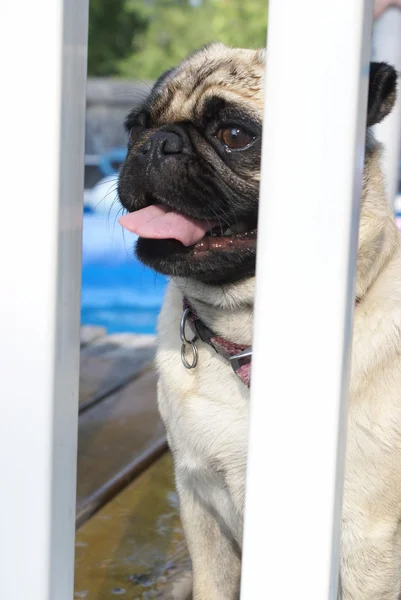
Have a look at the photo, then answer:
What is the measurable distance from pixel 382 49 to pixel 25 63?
236 cm

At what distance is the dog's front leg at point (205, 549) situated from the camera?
6.08 ft

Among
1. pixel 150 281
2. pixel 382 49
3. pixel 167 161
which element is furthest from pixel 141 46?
pixel 167 161

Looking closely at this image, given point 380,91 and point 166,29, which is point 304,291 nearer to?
point 380,91

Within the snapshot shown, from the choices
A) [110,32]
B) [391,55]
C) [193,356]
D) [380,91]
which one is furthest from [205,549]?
[110,32]

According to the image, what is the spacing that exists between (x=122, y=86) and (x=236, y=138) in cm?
1278

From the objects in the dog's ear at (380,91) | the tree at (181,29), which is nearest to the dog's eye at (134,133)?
the dog's ear at (380,91)

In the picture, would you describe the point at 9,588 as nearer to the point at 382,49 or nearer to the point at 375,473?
the point at 375,473

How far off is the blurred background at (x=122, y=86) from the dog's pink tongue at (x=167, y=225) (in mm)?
6290

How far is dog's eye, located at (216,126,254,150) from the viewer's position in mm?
1654

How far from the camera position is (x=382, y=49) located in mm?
2887

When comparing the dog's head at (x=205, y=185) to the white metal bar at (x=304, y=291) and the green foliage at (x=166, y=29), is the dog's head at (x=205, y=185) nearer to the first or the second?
the white metal bar at (x=304, y=291)

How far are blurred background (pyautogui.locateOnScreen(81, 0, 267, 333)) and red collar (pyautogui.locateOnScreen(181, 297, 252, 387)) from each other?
6185mm

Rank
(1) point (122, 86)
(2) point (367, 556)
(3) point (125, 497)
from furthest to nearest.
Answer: (1) point (122, 86)
(3) point (125, 497)
(2) point (367, 556)

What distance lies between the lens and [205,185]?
1.65 meters
